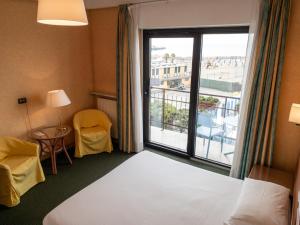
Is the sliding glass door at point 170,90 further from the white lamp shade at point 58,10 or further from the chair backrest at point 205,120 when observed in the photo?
the white lamp shade at point 58,10

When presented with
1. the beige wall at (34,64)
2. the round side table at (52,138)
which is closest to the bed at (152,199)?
the round side table at (52,138)

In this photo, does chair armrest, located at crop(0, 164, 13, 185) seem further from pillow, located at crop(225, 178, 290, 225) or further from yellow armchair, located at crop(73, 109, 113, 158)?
pillow, located at crop(225, 178, 290, 225)

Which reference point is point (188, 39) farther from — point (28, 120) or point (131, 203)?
point (28, 120)

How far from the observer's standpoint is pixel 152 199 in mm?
1980

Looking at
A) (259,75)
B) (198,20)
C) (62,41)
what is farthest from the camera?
(62,41)

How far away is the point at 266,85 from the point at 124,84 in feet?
7.07

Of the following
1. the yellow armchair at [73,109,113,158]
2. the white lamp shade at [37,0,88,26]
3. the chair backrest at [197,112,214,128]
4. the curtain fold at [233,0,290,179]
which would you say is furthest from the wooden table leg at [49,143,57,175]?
the curtain fold at [233,0,290,179]

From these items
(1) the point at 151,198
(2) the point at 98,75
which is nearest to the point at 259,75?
(1) the point at 151,198

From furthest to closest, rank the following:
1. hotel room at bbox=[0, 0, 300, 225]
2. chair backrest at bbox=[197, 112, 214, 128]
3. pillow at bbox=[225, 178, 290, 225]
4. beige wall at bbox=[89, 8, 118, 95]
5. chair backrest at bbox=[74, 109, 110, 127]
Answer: chair backrest at bbox=[74, 109, 110, 127], beige wall at bbox=[89, 8, 118, 95], chair backrest at bbox=[197, 112, 214, 128], hotel room at bbox=[0, 0, 300, 225], pillow at bbox=[225, 178, 290, 225]

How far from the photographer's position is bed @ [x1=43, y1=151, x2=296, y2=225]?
175cm

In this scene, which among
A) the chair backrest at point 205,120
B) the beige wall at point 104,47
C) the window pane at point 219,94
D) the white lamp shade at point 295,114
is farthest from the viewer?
the beige wall at point 104,47

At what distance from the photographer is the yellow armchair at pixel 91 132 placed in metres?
3.63

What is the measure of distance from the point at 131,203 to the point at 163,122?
2365 mm

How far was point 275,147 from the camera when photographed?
269 centimetres
